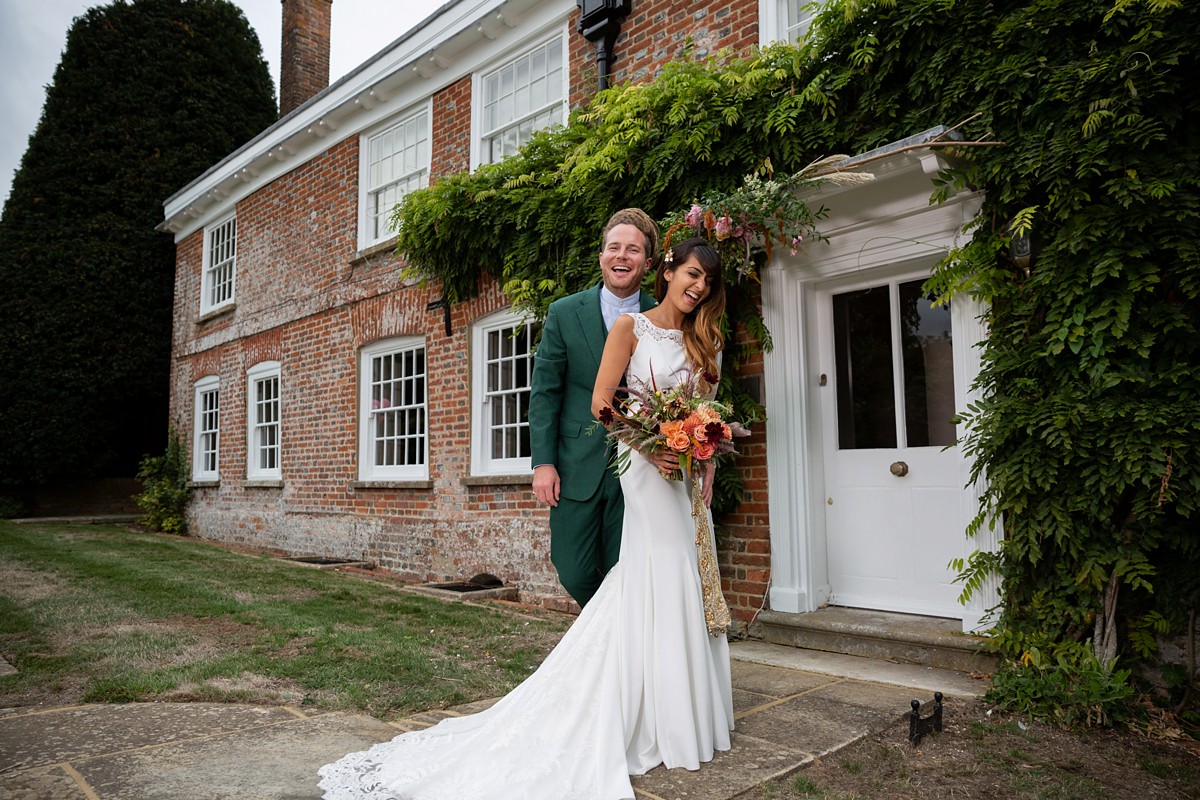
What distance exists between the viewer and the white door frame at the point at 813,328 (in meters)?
4.47

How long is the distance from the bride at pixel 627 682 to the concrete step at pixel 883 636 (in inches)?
66.5

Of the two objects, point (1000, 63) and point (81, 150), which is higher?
point (81, 150)

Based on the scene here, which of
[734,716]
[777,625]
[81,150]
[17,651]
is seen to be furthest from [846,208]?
[81,150]

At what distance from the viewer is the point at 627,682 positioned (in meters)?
2.75

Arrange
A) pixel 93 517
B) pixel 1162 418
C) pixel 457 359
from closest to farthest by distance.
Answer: pixel 1162 418 → pixel 457 359 → pixel 93 517

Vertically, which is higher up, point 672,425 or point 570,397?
point 570,397

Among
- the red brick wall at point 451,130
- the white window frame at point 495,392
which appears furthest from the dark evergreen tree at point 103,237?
the white window frame at point 495,392

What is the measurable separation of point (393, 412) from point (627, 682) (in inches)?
273

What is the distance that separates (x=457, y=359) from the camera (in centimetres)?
801

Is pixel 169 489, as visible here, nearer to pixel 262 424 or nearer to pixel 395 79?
pixel 262 424

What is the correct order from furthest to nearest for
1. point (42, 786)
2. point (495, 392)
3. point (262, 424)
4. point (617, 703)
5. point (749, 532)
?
point (262, 424) → point (495, 392) → point (749, 532) → point (617, 703) → point (42, 786)

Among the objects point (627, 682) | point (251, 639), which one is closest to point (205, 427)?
point (251, 639)

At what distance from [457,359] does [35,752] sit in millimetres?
5401

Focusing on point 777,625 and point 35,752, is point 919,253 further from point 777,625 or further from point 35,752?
point 35,752
